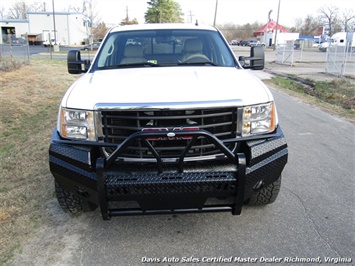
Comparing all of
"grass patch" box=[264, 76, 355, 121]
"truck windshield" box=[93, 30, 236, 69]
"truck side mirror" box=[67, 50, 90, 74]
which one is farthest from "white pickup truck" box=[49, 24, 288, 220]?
"grass patch" box=[264, 76, 355, 121]

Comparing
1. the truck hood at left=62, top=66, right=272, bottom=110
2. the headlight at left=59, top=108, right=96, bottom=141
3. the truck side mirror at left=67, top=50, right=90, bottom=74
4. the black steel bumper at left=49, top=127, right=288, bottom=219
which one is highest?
the truck side mirror at left=67, top=50, right=90, bottom=74

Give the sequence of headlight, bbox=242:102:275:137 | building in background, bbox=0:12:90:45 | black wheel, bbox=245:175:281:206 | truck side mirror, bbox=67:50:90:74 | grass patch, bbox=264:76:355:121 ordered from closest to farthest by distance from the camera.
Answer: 1. headlight, bbox=242:102:275:137
2. black wheel, bbox=245:175:281:206
3. truck side mirror, bbox=67:50:90:74
4. grass patch, bbox=264:76:355:121
5. building in background, bbox=0:12:90:45

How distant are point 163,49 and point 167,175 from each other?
217 centimetres

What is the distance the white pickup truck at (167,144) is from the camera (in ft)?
8.59

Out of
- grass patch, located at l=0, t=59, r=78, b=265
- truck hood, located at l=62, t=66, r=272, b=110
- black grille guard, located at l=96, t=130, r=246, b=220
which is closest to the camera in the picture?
black grille guard, located at l=96, t=130, r=246, b=220

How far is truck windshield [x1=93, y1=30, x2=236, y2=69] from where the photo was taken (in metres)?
4.13

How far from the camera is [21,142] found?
5.97 m

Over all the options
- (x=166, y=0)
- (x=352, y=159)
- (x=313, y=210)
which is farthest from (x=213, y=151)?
(x=166, y=0)

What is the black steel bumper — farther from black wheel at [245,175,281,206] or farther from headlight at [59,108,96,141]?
black wheel at [245,175,281,206]

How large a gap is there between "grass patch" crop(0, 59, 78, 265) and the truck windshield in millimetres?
1707

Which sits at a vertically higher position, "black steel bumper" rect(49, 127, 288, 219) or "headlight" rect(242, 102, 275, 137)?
"headlight" rect(242, 102, 275, 137)

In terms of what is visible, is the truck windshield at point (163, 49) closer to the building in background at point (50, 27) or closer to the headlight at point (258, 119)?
the headlight at point (258, 119)

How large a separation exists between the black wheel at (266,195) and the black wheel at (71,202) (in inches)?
65.6

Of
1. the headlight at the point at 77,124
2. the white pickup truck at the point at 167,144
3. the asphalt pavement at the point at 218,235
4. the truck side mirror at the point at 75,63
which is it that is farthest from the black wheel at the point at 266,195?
the truck side mirror at the point at 75,63
